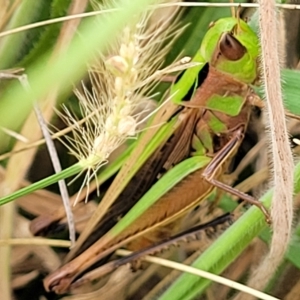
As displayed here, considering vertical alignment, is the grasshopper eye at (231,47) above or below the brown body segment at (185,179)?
above

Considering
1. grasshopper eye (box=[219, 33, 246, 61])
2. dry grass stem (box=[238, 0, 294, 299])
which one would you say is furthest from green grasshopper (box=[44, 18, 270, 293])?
dry grass stem (box=[238, 0, 294, 299])

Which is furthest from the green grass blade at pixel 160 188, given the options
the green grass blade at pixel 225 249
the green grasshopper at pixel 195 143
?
the green grass blade at pixel 225 249

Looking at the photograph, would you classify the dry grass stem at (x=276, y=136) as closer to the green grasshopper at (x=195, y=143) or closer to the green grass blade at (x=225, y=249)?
the green grass blade at (x=225, y=249)

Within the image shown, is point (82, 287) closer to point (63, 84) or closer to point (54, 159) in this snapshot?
point (54, 159)

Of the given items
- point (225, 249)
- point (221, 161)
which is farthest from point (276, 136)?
point (221, 161)

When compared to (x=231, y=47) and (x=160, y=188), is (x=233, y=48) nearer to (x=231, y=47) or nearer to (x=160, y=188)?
(x=231, y=47)

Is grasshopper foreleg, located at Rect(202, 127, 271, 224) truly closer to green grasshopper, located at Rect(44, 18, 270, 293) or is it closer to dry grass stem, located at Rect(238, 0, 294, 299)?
green grasshopper, located at Rect(44, 18, 270, 293)

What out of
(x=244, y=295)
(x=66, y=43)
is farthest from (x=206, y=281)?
(x=66, y=43)

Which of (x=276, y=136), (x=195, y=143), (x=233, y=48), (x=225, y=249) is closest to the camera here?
(x=276, y=136)
